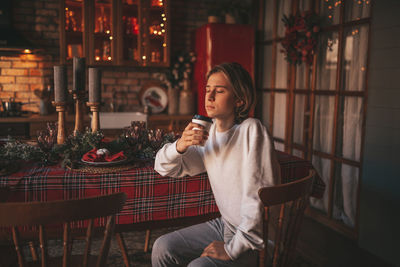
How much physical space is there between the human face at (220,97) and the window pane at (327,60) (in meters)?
1.86

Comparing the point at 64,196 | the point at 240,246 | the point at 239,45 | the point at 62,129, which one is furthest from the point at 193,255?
the point at 239,45

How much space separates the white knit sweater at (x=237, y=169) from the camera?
1257 millimetres

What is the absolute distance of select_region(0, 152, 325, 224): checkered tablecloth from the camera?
1457 millimetres

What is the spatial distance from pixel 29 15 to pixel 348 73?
3486 mm

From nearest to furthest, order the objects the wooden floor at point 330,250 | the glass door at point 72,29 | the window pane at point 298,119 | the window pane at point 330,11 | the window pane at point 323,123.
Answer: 1. the wooden floor at point 330,250
2. the window pane at point 330,11
3. the window pane at point 323,123
4. the window pane at point 298,119
5. the glass door at point 72,29

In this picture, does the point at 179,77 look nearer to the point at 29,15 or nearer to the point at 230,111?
the point at 29,15

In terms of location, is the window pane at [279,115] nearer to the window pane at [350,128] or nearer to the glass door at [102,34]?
the window pane at [350,128]

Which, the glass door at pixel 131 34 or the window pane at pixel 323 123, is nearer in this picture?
the window pane at pixel 323 123

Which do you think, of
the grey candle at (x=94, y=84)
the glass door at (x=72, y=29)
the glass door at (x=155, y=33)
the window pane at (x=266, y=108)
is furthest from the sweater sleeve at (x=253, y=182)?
the glass door at (x=72, y=29)

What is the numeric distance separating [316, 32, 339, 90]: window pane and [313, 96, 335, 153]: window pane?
119 millimetres

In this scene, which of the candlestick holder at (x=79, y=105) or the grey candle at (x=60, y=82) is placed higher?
the grey candle at (x=60, y=82)

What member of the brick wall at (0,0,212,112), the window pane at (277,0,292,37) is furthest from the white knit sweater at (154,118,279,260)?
the brick wall at (0,0,212,112)

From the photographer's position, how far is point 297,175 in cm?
186

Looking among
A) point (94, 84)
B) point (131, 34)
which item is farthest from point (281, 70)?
point (94, 84)
